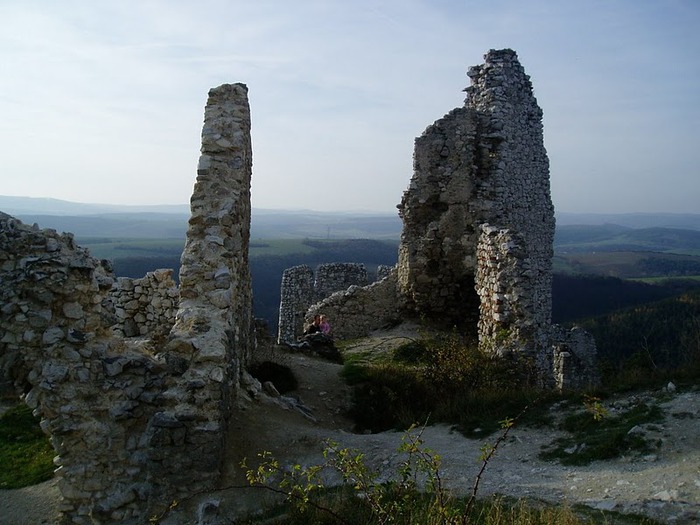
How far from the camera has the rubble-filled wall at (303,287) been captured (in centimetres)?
2148

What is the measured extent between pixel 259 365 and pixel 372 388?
1.86 metres

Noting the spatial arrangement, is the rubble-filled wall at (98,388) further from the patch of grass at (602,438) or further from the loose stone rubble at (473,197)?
the loose stone rubble at (473,197)

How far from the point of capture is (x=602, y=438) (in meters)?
6.35

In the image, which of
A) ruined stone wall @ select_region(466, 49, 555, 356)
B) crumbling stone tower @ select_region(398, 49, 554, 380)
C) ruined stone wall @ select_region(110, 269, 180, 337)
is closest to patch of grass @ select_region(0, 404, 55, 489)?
ruined stone wall @ select_region(110, 269, 180, 337)

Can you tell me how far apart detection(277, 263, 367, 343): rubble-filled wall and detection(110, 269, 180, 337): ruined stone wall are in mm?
9670

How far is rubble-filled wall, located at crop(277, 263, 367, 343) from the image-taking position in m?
21.5

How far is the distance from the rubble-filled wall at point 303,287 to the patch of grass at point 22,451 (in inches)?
470

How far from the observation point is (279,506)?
5.50 m

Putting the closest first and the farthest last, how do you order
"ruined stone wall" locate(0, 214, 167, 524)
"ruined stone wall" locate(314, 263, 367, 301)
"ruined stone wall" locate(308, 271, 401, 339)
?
"ruined stone wall" locate(0, 214, 167, 524) → "ruined stone wall" locate(308, 271, 401, 339) → "ruined stone wall" locate(314, 263, 367, 301)

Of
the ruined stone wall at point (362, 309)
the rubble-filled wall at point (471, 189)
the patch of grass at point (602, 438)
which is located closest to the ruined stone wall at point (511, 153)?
the rubble-filled wall at point (471, 189)

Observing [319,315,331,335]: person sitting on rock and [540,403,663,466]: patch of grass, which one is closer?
[540,403,663,466]: patch of grass

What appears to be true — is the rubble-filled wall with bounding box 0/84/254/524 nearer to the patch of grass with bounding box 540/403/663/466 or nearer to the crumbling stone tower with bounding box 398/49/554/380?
the patch of grass with bounding box 540/403/663/466

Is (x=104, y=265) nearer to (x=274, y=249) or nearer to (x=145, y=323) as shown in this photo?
(x=145, y=323)

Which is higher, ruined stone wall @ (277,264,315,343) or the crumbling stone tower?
the crumbling stone tower
